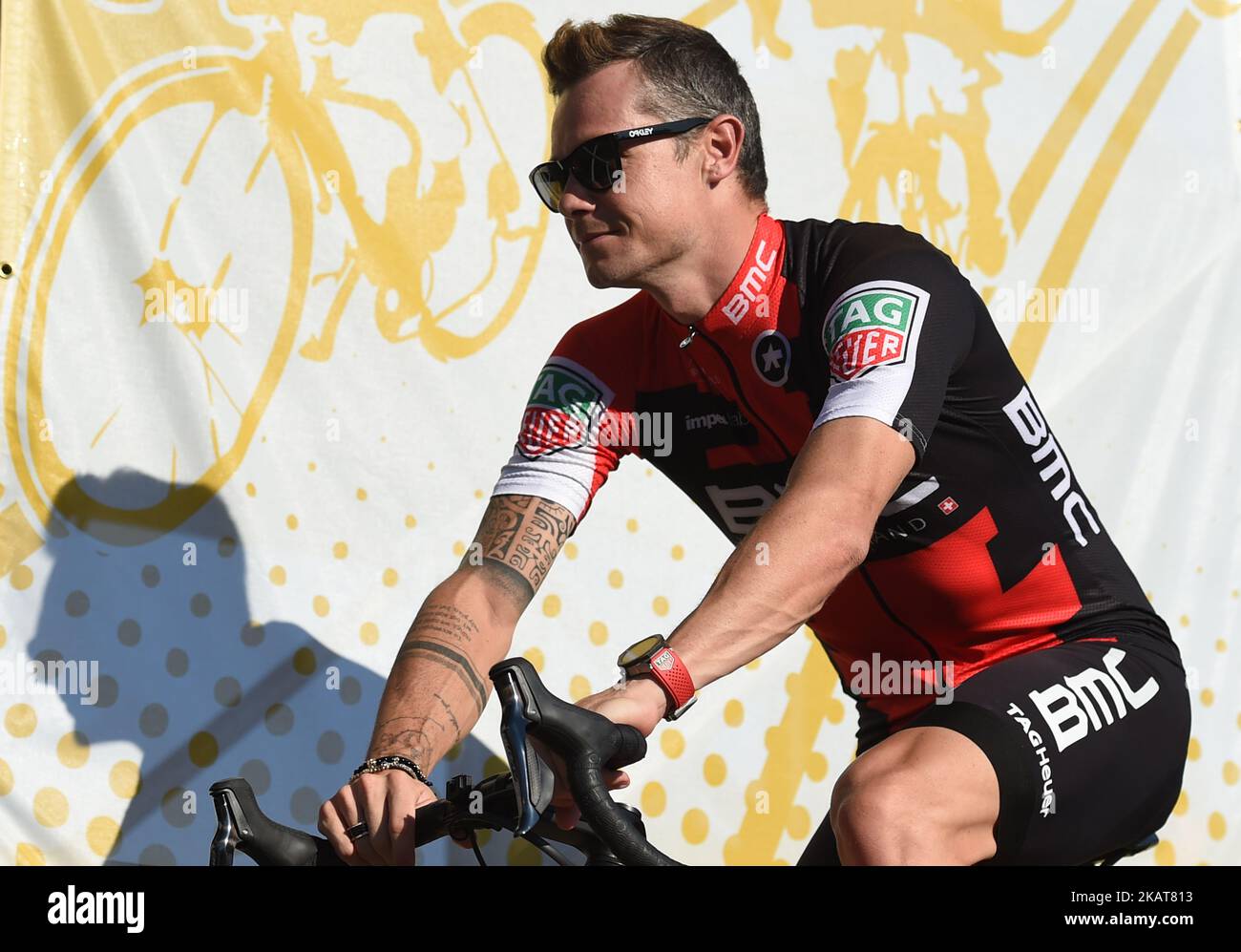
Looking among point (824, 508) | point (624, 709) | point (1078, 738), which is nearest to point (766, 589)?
point (824, 508)

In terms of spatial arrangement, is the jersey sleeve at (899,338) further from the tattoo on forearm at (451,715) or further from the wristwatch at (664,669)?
the tattoo on forearm at (451,715)

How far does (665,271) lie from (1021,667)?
80 cm

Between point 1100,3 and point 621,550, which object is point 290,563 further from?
point 1100,3

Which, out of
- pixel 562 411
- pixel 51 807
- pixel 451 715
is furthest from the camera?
pixel 51 807

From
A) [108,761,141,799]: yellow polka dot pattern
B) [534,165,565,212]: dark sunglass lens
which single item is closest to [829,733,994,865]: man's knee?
[534,165,565,212]: dark sunglass lens

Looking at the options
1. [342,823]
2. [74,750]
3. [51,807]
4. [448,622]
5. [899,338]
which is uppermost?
[899,338]

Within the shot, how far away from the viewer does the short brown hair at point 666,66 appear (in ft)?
6.53

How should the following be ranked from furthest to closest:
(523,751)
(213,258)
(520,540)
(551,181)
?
(213,258) → (520,540) → (551,181) → (523,751)

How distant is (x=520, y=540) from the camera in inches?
83.8

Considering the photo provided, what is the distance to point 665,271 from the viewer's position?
2012mm

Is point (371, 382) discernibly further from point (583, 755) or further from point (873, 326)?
point (583, 755)

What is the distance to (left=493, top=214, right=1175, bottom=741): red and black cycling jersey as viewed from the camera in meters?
1.84

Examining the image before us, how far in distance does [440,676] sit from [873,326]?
0.80m

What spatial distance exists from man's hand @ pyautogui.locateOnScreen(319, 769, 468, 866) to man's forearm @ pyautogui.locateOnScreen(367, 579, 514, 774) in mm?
129
